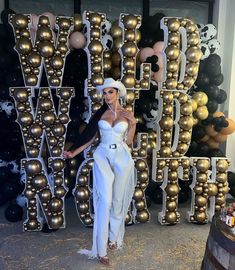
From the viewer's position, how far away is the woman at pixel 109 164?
3.24 metres

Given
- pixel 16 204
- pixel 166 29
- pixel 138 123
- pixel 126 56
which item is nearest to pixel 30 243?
pixel 16 204

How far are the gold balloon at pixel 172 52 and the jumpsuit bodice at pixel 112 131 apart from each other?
3.40 feet

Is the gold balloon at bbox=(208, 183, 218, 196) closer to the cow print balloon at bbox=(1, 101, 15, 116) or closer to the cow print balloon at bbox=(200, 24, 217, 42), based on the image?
the cow print balloon at bbox=(200, 24, 217, 42)

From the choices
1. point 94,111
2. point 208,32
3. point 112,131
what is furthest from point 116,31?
point 112,131

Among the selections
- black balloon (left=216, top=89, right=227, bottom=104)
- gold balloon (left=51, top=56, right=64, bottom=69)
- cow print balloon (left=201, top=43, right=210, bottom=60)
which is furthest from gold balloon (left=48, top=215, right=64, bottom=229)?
cow print balloon (left=201, top=43, right=210, bottom=60)

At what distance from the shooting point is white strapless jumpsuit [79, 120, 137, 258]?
3.24m

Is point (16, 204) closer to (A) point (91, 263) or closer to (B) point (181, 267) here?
(A) point (91, 263)

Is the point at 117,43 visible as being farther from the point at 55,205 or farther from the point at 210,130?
the point at 55,205

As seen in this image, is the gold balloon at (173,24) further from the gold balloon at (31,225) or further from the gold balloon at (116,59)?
the gold balloon at (31,225)

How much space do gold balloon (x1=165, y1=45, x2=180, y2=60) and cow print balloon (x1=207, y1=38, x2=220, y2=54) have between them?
92 centimetres

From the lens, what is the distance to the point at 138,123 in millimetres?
4355

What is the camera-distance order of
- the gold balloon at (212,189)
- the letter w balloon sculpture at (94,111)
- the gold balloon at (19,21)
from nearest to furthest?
the gold balloon at (19,21) < the letter w balloon sculpture at (94,111) < the gold balloon at (212,189)

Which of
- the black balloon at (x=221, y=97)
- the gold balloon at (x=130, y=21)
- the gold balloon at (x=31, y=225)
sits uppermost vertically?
the gold balloon at (x=130, y=21)

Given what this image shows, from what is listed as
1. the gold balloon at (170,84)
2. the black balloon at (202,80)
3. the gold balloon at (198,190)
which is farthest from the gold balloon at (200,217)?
the black balloon at (202,80)
